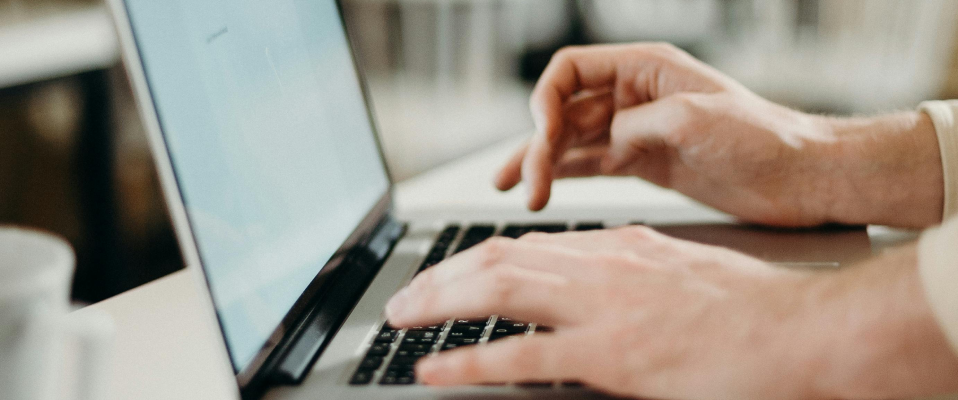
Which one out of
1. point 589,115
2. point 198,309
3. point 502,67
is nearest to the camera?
point 198,309

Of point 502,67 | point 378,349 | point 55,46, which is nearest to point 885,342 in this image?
point 378,349

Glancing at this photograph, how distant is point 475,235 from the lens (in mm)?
656

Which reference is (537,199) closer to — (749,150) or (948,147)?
(749,150)

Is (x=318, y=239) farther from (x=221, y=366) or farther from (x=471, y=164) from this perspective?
(x=471, y=164)

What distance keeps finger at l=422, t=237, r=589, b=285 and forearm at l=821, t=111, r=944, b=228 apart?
1.17 feet

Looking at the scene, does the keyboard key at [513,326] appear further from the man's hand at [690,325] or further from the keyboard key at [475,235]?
the keyboard key at [475,235]

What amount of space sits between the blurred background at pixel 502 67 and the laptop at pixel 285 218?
4.47 feet

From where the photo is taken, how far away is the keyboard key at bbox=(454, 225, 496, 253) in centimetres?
63

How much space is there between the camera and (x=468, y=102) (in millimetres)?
2283

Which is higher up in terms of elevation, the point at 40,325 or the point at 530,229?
the point at 40,325

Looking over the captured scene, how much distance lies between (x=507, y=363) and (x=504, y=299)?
0.04 meters

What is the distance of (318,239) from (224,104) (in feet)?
0.47

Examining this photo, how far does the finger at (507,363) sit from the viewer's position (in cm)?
36

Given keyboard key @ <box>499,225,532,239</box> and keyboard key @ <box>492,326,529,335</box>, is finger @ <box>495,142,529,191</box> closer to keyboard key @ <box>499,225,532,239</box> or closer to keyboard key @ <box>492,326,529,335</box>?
keyboard key @ <box>499,225,532,239</box>
